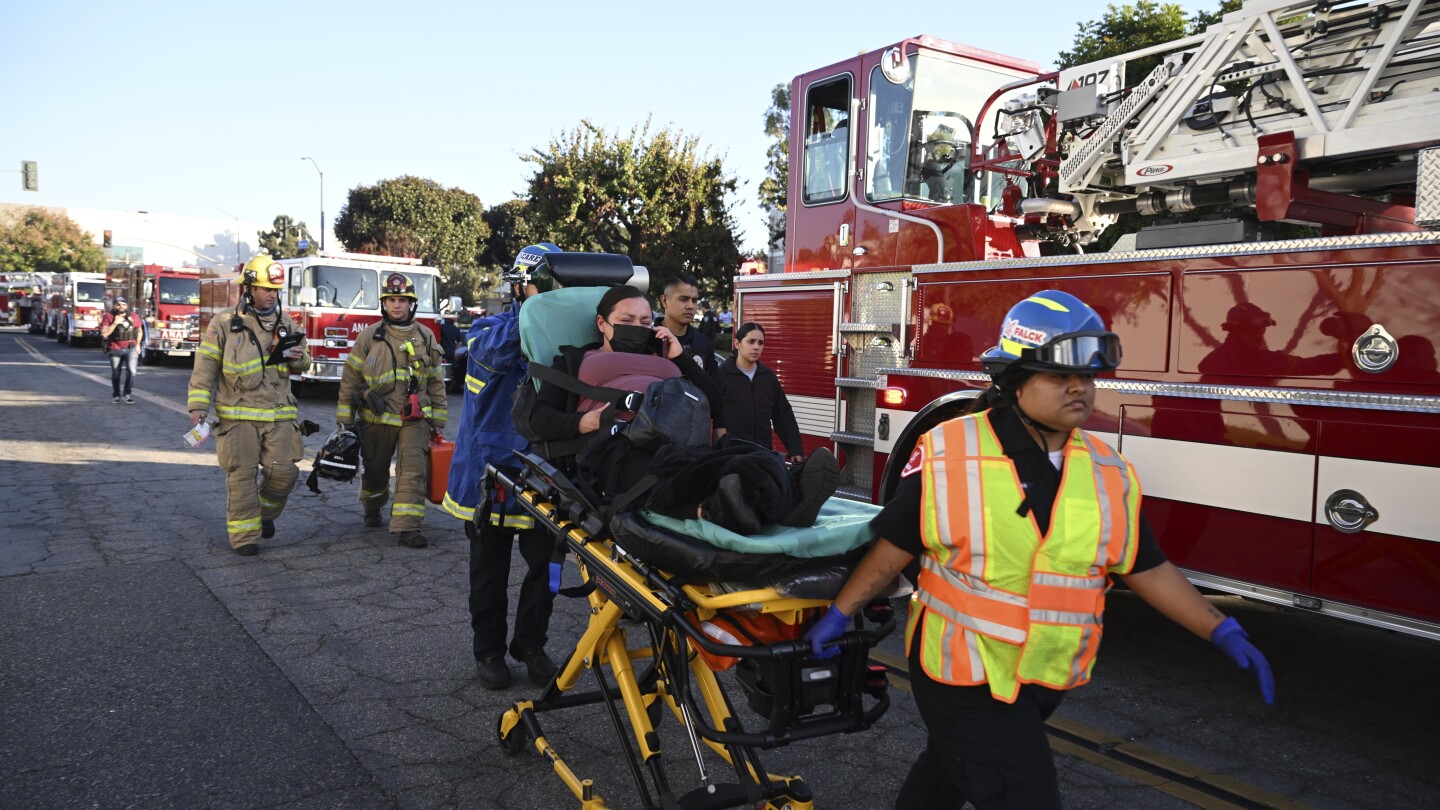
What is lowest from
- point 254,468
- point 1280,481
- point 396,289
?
point 254,468

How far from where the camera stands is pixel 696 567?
102 inches

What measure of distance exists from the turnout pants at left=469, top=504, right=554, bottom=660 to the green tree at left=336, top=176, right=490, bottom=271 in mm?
47183

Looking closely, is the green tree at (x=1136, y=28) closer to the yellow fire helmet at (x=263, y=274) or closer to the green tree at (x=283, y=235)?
the yellow fire helmet at (x=263, y=274)

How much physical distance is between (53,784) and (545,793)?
5.46 ft

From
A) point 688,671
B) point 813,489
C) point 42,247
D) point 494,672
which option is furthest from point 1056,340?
point 42,247

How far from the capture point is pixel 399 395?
25.1 feet

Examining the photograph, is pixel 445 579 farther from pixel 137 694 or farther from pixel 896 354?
pixel 896 354

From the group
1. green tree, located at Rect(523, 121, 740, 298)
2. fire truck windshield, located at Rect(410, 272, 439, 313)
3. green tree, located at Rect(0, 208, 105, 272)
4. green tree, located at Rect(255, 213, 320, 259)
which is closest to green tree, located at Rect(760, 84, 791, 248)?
green tree, located at Rect(523, 121, 740, 298)

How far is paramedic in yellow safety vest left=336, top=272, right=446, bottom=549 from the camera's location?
7.48 m

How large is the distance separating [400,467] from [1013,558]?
6.06 m

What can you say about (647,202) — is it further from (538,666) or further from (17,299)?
(17,299)

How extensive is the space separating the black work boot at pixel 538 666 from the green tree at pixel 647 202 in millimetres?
25224

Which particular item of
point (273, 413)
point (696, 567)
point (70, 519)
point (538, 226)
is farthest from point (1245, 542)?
point (538, 226)

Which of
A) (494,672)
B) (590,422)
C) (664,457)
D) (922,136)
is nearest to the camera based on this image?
(664,457)
